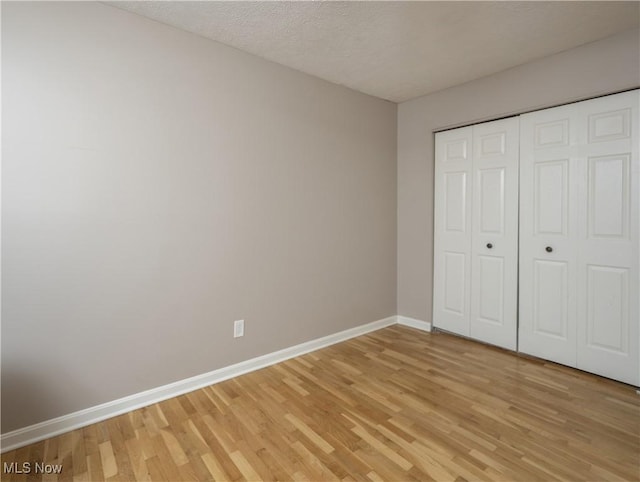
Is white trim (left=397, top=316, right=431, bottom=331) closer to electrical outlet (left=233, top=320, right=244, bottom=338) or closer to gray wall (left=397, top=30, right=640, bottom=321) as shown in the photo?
gray wall (left=397, top=30, right=640, bottom=321)

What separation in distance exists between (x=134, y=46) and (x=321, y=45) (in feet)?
4.22

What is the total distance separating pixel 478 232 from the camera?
3.33 m

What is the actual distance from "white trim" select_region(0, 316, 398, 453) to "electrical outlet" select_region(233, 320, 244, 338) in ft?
0.77

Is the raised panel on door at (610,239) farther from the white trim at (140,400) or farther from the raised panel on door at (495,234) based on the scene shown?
the white trim at (140,400)

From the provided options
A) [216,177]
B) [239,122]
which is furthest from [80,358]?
[239,122]

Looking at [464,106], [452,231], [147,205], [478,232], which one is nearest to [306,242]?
[147,205]

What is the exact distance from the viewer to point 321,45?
2559 mm

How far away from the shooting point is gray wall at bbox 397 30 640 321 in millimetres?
2475

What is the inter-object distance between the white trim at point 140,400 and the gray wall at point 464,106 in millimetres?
1269

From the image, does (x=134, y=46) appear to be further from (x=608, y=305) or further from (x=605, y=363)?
(x=605, y=363)

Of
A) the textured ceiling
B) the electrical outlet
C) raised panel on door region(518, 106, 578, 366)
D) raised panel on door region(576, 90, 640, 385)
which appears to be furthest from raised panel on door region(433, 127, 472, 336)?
the electrical outlet

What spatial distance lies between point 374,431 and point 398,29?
262cm

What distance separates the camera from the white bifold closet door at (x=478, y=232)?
10.2ft

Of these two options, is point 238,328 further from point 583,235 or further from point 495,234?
point 583,235
